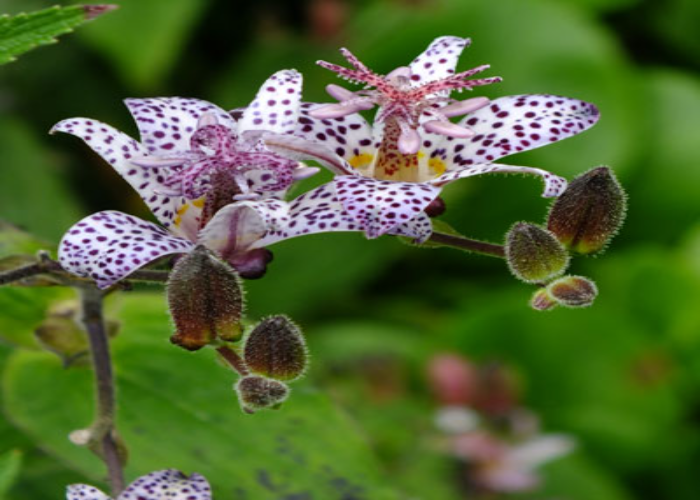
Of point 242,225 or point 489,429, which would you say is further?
point 489,429

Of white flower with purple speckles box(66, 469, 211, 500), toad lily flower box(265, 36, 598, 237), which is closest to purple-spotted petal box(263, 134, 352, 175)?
toad lily flower box(265, 36, 598, 237)

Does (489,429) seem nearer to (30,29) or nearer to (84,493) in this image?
(84,493)

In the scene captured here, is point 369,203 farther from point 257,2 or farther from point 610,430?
point 257,2

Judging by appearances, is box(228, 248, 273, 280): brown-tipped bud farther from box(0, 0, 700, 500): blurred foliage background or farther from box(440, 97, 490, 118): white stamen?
box(0, 0, 700, 500): blurred foliage background

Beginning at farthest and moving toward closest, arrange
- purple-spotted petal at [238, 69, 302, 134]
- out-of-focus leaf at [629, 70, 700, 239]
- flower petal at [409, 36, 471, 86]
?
out-of-focus leaf at [629, 70, 700, 239] < flower petal at [409, 36, 471, 86] < purple-spotted petal at [238, 69, 302, 134]

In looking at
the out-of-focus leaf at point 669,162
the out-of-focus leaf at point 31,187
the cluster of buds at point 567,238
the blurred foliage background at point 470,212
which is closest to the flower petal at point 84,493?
the cluster of buds at point 567,238

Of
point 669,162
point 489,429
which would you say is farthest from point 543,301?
point 669,162

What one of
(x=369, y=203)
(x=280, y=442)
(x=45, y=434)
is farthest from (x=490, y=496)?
(x=369, y=203)
